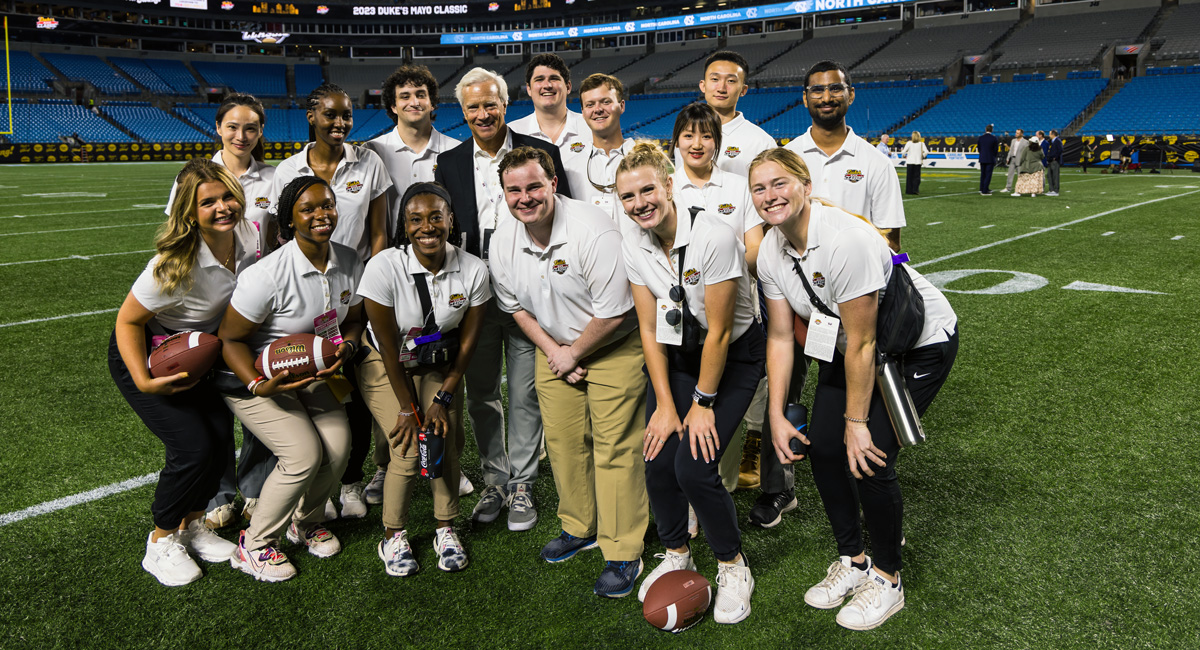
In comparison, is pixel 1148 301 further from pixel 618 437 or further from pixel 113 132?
pixel 113 132

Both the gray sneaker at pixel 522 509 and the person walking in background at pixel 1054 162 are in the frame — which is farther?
the person walking in background at pixel 1054 162

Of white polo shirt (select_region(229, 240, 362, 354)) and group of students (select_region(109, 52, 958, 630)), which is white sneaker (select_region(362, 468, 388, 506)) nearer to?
group of students (select_region(109, 52, 958, 630))

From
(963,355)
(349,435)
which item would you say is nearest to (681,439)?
(349,435)

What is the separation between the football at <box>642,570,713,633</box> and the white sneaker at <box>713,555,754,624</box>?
0.16 ft

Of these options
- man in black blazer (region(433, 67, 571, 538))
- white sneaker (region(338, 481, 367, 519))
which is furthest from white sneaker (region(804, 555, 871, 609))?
white sneaker (region(338, 481, 367, 519))

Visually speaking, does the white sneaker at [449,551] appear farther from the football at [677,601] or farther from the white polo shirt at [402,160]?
the white polo shirt at [402,160]

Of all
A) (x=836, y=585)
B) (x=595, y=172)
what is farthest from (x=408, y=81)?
(x=836, y=585)

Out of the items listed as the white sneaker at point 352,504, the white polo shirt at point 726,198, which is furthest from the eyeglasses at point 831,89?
the white sneaker at point 352,504

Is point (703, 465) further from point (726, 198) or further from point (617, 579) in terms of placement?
point (726, 198)

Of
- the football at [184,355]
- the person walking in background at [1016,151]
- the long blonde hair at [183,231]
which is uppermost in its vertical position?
the person walking in background at [1016,151]

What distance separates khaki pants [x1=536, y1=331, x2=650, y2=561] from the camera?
3236 mm

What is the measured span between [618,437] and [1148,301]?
6809 mm

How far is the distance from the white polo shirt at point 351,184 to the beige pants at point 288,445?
90cm

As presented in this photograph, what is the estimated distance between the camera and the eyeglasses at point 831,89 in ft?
12.3
